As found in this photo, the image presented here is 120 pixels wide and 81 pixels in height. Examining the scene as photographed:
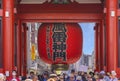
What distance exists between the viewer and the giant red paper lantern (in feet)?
61.7

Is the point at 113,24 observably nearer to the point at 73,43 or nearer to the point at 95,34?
the point at 73,43

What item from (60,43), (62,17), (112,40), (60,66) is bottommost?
(60,66)

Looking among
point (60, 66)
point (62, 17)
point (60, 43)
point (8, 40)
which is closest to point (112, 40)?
point (8, 40)

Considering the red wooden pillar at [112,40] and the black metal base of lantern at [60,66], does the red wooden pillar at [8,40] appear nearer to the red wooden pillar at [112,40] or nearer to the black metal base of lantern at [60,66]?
the red wooden pillar at [112,40]

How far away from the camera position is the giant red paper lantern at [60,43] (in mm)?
18797

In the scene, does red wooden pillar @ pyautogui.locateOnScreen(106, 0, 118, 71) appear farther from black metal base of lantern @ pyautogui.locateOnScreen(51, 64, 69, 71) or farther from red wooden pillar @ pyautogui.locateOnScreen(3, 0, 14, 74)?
black metal base of lantern @ pyautogui.locateOnScreen(51, 64, 69, 71)

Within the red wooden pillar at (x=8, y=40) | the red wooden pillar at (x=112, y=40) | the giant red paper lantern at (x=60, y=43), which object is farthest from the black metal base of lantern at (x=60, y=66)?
the red wooden pillar at (x=8, y=40)

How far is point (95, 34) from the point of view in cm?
2236

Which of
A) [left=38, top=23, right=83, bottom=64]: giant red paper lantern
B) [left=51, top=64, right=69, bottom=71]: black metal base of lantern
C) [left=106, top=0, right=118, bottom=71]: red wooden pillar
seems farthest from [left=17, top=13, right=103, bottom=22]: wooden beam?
[left=106, top=0, right=118, bottom=71]: red wooden pillar

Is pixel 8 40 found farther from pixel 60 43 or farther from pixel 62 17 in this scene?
pixel 62 17

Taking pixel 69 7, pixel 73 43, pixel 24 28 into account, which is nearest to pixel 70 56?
pixel 73 43

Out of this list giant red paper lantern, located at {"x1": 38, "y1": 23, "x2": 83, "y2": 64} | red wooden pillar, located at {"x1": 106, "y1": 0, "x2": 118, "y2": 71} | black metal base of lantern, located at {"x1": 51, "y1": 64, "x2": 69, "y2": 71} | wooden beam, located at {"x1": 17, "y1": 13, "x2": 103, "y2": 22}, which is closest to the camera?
red wooden pillar, located at {"x1": 106, "y1": 0, "x2": 118, "y2": 71}

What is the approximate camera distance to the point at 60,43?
19.0m

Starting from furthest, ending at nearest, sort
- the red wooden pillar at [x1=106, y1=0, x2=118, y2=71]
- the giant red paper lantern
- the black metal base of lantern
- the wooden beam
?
the black metal base of lantern < the wooden beam < the giant red paper lantern < the red wooden pillar at [x1=106, y1=0, x2=118, y2=71]
